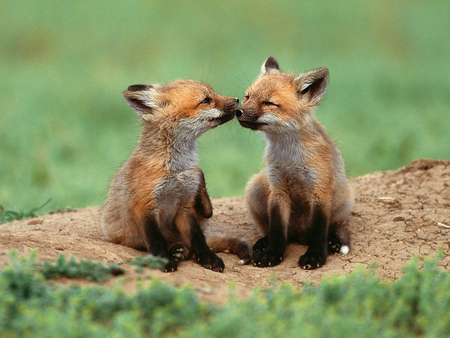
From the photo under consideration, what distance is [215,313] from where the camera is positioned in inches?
162

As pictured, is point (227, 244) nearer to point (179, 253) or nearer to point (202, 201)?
point (202, 201)

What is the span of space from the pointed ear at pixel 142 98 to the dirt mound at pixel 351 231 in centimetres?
159

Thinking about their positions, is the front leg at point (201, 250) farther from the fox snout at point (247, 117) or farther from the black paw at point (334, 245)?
the black paw at point (334, 245)

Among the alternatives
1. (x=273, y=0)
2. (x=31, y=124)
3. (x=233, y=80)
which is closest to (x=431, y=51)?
(x=273, y=0)

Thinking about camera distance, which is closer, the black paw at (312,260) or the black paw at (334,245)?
the black paw at (312,260)

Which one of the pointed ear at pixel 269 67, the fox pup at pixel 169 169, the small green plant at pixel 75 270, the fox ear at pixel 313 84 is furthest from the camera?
the pointed ear at pixel 269 67

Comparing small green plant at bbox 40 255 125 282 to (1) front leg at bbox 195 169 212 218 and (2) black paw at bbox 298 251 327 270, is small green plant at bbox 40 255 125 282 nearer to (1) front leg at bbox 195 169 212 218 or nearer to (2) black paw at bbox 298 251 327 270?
(1) front leg at bbox 195 169 212 218

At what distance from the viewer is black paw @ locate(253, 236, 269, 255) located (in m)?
7.31

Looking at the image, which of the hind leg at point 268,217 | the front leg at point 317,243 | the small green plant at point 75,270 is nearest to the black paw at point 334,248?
the front leg at point 317,243

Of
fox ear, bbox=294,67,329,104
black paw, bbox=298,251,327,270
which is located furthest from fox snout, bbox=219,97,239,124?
black paw, bbox=298,251,327,270

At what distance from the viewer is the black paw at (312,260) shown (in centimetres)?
667

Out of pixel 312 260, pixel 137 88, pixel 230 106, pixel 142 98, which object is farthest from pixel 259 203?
pixel 137 88

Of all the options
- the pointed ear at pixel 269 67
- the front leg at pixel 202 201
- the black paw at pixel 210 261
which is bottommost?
the black paw at pixel 210 261

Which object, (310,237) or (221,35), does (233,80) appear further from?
(310,237)
